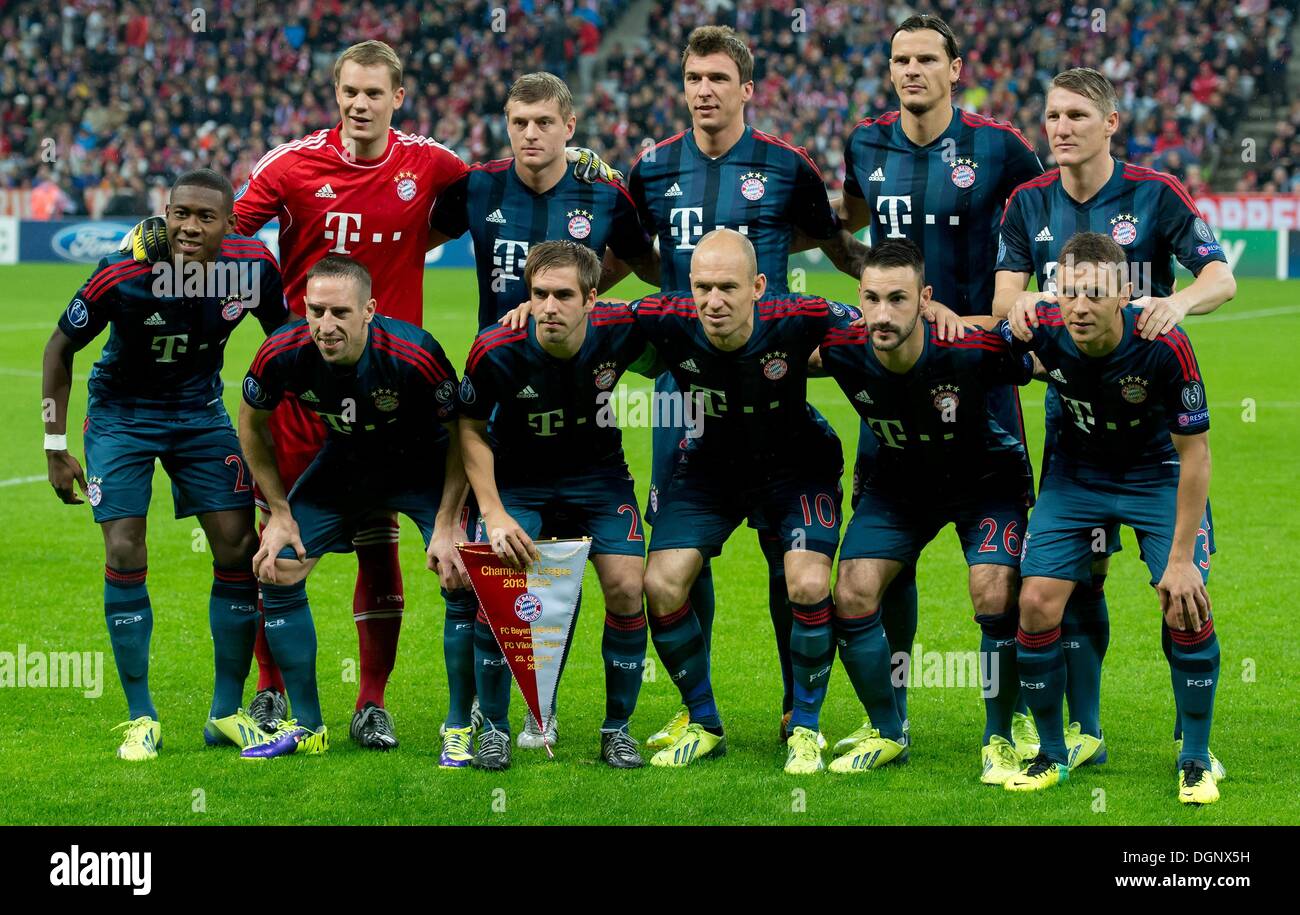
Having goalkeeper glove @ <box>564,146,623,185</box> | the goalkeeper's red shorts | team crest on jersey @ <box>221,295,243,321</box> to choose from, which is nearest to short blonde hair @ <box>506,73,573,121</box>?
goalkeeper glove @ <box>564,146,623,185</box>

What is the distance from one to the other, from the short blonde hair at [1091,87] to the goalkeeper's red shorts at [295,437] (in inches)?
127

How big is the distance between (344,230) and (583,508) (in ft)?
5.30

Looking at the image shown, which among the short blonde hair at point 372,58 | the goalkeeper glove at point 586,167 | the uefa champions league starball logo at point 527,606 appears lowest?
the uefa champions league starball logo at point 527,606

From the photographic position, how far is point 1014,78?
3094 cm

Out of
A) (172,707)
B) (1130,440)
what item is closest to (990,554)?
(1130,440)

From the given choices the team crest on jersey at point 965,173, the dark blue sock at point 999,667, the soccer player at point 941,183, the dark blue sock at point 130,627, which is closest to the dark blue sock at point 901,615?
the soccer player at point 941,183

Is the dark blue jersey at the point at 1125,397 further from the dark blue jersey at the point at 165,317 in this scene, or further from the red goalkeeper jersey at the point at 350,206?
the dark blue jersey at the point at 165,317

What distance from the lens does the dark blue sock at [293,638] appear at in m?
6.23

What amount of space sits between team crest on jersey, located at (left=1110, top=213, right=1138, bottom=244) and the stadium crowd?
2303 cm

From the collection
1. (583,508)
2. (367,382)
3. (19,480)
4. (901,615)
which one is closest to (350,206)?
(367,382)

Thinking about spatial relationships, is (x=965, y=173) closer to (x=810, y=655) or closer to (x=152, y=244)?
(x=810, y=655)

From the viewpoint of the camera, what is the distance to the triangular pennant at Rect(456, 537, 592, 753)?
605 centimetres

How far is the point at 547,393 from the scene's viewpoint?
6145 millimetres

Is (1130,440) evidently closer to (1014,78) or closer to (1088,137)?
(1088,137)
